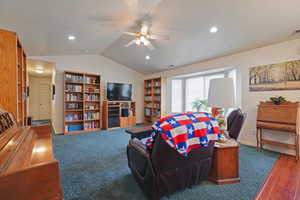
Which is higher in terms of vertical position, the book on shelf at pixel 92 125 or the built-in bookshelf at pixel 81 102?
the built-in bookshelf at pixel 81 102

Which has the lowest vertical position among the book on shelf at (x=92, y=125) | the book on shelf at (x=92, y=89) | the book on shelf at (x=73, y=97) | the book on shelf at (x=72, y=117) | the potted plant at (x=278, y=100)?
the book on shelf at (x=92, y=125)

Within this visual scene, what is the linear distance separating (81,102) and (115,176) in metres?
3.52

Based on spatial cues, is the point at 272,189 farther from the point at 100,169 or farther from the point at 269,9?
the point at 269,9

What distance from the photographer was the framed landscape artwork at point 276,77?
9.09ft

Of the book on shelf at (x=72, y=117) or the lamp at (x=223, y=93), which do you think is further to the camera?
the book on shelf at (x=72, y=117)

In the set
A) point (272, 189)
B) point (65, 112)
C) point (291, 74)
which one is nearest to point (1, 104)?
point (65, 112)

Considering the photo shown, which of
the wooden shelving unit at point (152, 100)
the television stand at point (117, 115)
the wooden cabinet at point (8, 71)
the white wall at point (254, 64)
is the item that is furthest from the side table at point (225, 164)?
the television stand at point (117, 115)

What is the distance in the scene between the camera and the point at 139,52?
4.64m

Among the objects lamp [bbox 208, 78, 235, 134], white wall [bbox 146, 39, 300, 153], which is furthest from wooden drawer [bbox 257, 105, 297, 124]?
lamp [bbox 208, 78, 235, 134]

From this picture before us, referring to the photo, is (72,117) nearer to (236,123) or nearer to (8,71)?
(8,71)

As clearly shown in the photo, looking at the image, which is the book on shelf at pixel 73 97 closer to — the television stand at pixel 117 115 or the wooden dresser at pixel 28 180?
the television stand at pixel 117 115

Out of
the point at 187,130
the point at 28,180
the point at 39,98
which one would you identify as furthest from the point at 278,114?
the point at 39,98

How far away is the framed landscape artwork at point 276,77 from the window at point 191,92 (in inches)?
37.2

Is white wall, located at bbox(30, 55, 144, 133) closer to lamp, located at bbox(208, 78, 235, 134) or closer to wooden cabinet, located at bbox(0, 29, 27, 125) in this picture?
wooden cabinet, located at bbox(0, 29, 27, 125)
